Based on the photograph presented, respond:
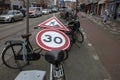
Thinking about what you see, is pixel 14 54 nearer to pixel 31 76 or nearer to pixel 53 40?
pixel 53 40

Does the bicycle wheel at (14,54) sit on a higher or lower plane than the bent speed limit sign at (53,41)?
lower

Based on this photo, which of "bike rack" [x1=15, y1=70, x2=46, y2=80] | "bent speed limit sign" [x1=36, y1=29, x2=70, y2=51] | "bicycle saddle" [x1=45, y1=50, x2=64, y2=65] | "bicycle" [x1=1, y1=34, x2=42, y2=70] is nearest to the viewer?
"bicycle saddle" [x1=45, y1=50, x2=64, y2=65]

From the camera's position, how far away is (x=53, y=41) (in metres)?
4.28

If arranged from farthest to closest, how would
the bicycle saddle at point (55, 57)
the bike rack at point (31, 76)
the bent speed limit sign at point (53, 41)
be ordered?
1. the bent speed limit sign at point (53, 41)
2. the bike rack at point (31, 76)
3. the bicycle saddle at point (55, 57)

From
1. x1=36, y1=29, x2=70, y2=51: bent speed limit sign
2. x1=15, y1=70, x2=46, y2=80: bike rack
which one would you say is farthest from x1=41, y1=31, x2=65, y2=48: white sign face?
x1=15, y1=70, x2=46, y2=80: bike rack

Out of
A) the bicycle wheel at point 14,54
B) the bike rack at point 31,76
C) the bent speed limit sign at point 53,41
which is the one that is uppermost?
the bent speed limit sign at point 53,41

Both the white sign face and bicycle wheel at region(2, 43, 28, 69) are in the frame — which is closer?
the white sign face

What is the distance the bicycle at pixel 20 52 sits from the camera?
5.69 meters

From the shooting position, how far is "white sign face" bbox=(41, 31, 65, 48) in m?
4.26

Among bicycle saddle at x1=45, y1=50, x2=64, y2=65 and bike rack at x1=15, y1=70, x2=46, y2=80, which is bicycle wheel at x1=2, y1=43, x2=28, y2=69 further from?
bicycle saddle at x1=45, y1=50, x2=64, y2=65

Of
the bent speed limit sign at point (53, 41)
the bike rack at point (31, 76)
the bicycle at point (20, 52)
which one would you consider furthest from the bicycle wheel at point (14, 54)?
the bike rack at point (31, 76)

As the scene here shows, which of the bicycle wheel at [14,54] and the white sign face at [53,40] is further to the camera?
the bicycle wheel at [14,54]

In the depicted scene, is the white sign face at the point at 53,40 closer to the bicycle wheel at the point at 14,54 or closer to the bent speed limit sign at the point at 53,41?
the bent speed limit sign at the point at 53,41

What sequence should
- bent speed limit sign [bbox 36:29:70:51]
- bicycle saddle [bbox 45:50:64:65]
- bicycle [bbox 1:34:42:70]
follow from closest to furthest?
bicycle saddle [bbox 45:50:64:65]
bent speed limit sign [bbox 36:29:70:51]
bicycle [bbox 1:34:42:70]
